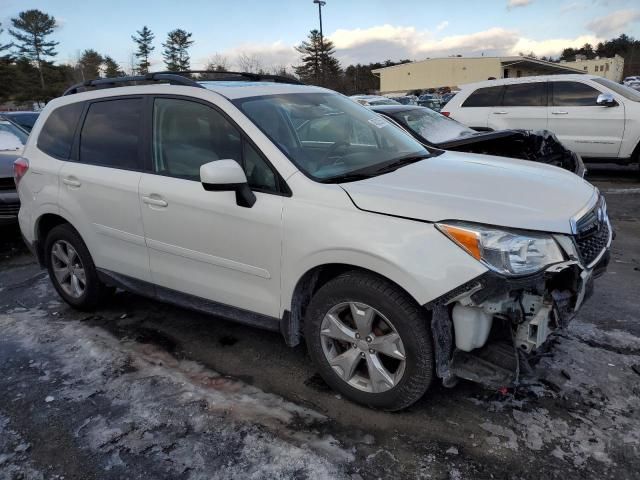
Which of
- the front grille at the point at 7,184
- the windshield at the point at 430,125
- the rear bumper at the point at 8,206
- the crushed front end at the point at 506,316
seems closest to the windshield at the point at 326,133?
the crushed front end at the point at 506,316

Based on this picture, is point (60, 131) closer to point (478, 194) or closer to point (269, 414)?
point (269, 414)

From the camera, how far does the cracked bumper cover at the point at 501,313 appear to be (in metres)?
2.40

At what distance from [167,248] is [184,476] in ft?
5.06

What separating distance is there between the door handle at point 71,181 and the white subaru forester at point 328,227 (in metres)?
0.02

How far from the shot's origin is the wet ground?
97.8 inches

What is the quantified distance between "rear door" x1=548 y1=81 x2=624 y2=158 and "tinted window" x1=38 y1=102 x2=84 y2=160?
8.28m

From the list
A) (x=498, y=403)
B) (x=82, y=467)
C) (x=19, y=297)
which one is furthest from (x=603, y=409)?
(x=19, y=297)

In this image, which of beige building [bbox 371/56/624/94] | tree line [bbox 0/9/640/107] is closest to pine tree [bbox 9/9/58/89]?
tree line [bbox 0/9/640/107]

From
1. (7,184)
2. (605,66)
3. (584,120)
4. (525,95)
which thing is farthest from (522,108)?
(605,66)

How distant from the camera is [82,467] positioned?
2539mm

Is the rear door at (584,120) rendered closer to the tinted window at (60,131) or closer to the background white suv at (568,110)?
the background white suv at (568,110)

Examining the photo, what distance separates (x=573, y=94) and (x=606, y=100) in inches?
25.4

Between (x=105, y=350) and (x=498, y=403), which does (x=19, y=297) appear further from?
(x=498, y=403)

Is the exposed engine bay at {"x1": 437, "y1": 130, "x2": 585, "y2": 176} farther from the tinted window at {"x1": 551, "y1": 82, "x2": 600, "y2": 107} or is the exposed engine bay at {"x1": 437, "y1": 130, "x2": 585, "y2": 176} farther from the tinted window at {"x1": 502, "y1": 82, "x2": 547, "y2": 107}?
the tinted window at {"x1": 502, "y1": 82, "x2": 547, "y2": 107}
